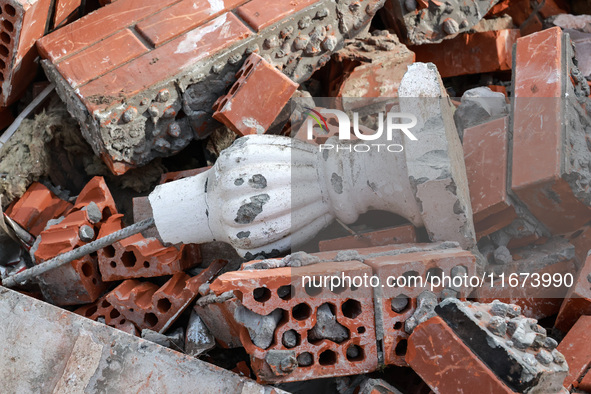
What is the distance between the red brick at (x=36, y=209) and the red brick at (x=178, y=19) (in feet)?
3.68

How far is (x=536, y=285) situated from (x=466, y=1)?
2.04m

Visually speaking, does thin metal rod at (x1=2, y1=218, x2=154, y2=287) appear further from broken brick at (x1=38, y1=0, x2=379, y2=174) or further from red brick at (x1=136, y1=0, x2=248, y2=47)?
red brick at (x1=136, y1=0, x2=248, y2=47)

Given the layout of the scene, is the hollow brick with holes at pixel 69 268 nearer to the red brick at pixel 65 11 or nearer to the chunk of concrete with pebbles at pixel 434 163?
the red brick at pixel 65 11

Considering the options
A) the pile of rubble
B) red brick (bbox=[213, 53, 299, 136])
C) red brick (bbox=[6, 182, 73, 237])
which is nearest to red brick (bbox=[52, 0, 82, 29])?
the pile of rubble

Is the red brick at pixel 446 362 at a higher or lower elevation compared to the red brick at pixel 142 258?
higher

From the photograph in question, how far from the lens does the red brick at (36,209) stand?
369 cm

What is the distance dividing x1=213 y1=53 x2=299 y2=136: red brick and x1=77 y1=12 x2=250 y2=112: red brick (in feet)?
0.65

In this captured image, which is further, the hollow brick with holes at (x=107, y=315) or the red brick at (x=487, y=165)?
the hollow brick with holes at (x=107, y=315)

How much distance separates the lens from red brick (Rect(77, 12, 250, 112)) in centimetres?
334

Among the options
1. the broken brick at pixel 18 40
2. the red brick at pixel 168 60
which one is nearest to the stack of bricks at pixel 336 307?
the red brick at pixel 168 60

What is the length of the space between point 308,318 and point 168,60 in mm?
1708

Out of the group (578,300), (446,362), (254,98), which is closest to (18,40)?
(254,98)

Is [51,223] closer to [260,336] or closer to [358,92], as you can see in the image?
[260,336]

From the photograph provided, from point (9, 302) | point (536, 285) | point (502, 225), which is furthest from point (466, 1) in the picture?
point (9, 302)
